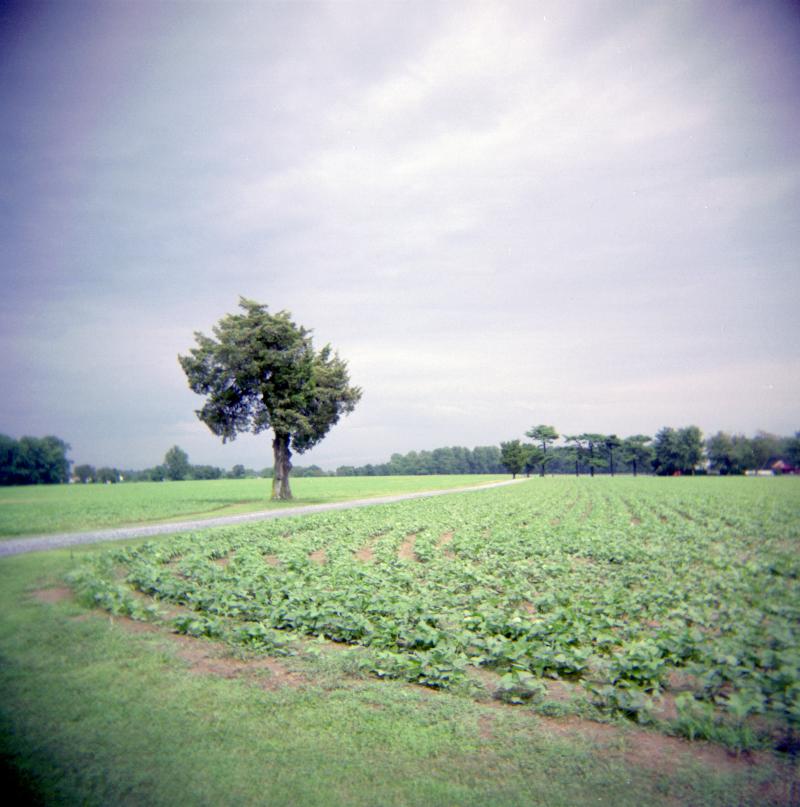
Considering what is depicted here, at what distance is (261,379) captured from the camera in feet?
123

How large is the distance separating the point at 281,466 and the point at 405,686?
34.2 m

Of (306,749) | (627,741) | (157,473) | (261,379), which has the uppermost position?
(261,379)

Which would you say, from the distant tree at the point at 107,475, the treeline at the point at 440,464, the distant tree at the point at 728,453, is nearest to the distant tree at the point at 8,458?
the distant tree at the point at 728,453

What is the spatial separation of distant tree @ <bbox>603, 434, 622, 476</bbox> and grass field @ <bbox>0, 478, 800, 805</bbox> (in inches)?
5211

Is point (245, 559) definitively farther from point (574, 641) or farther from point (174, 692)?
point (574, 641)

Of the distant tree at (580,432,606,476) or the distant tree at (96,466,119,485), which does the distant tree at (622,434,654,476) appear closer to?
the distant tree at (580,432,606,476)

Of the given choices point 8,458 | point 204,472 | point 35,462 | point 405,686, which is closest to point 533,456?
point 204,472

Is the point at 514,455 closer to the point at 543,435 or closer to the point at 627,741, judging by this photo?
the point at 543,435

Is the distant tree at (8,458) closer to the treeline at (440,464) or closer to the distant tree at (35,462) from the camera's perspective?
the distant tree at (35,462)

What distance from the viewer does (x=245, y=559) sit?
12938mm

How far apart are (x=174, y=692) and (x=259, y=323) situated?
3331cm

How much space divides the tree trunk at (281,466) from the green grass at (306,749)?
32.2m

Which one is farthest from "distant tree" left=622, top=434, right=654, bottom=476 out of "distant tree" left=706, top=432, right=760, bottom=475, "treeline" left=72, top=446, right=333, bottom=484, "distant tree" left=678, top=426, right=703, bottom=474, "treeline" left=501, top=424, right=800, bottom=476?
"treeline" left=72, top=446, right=333, bottom=484

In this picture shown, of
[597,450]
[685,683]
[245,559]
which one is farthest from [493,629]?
[597,450]
